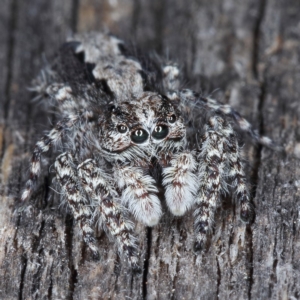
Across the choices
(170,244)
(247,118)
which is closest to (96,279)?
(170,244)

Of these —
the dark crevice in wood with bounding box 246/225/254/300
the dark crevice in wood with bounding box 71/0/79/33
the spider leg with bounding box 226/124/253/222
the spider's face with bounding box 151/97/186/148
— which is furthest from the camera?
the dark crevice in wood with bounding box 71/0/79/33

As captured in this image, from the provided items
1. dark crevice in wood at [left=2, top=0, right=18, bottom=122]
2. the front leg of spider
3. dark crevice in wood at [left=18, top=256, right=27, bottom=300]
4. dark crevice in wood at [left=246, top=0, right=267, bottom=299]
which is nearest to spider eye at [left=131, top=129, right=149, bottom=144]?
the front leg of spider

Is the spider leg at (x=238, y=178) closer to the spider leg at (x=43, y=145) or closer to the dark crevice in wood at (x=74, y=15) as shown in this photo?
the spider leg at (x=43, y=145)

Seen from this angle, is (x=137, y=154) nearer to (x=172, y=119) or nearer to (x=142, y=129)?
(x=142, y=129)

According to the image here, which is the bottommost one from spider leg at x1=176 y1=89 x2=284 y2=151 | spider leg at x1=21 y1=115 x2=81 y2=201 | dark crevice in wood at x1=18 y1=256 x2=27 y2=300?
dark crevice in wood at x1=18 y1=256 x2=27 y2=300

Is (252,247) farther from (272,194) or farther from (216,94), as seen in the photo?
(216,94)

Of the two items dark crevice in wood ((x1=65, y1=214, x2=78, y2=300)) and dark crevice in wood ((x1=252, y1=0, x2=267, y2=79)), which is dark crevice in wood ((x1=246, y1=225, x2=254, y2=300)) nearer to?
dark crevice in wood ((x1=65, y1=214, x2=78, y2=300))
